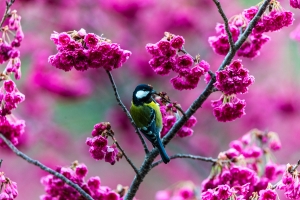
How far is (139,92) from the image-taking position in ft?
8.14

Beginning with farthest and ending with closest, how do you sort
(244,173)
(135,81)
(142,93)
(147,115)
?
(135,81) → (147,115) → (142,93) → (244,173)

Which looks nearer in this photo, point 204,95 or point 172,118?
point 204,95

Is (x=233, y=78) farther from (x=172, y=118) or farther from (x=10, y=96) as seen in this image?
(x=10, y=96)

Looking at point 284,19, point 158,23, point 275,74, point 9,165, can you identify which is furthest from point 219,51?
point 9,165

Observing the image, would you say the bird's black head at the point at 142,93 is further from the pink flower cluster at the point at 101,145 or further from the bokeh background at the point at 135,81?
the bokeh background at the point at 135,81

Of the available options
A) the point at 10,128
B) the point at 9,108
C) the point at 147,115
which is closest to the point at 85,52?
the point at 9,108

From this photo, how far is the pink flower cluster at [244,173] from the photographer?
6.01ft

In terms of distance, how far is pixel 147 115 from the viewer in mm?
2594

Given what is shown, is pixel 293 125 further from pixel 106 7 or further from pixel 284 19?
pixel 284 19

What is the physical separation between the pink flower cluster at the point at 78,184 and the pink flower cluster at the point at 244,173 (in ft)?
1.36

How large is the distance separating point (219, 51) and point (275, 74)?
3.69 m

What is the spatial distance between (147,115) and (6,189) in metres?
0.86

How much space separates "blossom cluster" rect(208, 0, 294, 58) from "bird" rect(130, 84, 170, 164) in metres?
0.35

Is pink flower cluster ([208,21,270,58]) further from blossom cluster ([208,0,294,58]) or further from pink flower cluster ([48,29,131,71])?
pink flower cluster ([48,29,131,71])
